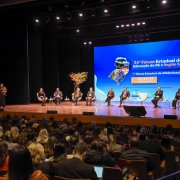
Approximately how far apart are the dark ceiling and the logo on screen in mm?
1440

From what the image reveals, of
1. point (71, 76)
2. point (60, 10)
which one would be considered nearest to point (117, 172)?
point (60, 10)

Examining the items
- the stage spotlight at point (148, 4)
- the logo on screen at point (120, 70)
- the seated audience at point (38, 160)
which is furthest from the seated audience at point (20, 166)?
the logo on screen at point (120, 70)

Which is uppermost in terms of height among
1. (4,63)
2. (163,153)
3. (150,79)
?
(4,63)

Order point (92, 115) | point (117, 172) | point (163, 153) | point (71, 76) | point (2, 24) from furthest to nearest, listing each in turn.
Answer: point (71, 76) < point (2, 24) < point (92, 115) < point (163, 153) < point (117, 172)

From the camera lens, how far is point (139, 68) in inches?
589

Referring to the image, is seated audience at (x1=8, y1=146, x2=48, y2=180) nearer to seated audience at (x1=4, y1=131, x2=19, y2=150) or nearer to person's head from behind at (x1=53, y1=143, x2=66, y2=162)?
person's head from behind at (x1=53, y1=143, x2=66, y2=162)

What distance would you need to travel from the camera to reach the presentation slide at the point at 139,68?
1412 centimetres

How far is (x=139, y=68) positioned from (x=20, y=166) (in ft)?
45.1

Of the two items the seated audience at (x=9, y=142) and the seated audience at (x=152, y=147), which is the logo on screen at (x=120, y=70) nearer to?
the seated audience at (x=9, y=142)

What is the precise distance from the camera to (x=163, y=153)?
3904mm

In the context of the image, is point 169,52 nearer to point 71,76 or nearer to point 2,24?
point 71,76

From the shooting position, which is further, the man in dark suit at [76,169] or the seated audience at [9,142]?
the seated audience at [9,142]

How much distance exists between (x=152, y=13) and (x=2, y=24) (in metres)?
7.29

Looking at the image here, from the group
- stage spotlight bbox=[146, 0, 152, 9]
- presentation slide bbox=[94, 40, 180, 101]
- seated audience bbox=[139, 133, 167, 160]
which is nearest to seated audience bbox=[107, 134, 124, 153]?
seated audience bbox=[139, 133, 167, 160]
